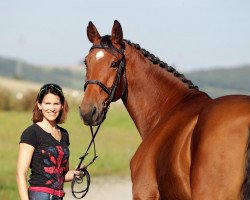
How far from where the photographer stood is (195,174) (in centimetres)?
525

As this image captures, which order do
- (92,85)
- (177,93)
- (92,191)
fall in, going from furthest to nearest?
(92,191)
(177,93)
(92,85)

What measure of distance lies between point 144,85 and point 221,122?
6.52ft

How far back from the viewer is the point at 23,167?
5.80m

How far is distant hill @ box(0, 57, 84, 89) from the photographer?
145m

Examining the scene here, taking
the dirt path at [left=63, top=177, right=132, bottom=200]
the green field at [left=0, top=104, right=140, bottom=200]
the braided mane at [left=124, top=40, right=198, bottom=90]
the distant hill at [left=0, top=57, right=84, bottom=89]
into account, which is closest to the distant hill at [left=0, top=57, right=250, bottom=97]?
the distant hill at [left=0, top=57, right=84, bottom=89]

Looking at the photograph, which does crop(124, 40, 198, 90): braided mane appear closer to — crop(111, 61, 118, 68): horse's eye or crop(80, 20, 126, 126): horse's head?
crop(80, 20, 126, 126): horse's head

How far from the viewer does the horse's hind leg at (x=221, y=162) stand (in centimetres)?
507

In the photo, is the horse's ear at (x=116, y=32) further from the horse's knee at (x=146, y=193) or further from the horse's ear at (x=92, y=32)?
the horse's knee at (x=146, y=193)

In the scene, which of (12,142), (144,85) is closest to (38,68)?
(12,142)

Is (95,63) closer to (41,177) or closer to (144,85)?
(144,85)

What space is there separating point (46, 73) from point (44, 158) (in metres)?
161

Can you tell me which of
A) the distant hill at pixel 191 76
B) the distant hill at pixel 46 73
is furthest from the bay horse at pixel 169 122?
the distant hill at pixel 46 73

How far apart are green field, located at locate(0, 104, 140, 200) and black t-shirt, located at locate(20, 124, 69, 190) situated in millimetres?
6270

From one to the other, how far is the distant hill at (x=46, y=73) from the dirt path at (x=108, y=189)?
115443 millimetres
